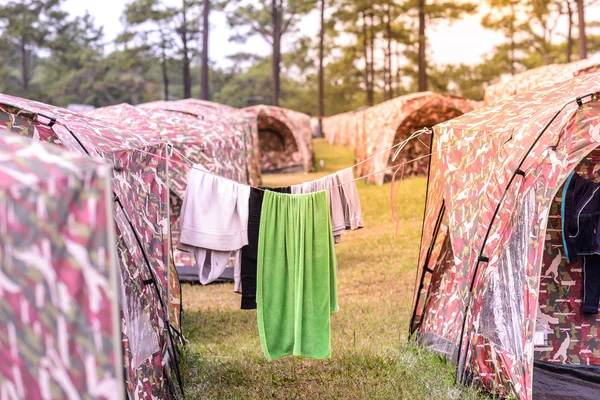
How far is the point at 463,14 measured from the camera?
91.1 feet

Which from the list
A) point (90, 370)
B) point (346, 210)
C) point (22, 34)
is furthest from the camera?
point (22, 34)

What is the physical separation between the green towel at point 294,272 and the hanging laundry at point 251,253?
119 millimetres

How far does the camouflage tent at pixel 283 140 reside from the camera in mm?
21844

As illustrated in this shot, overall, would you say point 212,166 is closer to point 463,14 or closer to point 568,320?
point 568,320

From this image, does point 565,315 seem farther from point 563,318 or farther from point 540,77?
point 540,77

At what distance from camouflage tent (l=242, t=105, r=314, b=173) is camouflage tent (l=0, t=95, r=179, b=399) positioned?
1647 cm

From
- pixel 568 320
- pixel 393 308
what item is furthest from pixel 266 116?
pixel 568 320

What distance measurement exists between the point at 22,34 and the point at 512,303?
121ft

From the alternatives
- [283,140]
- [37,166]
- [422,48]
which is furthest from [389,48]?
[37,166]

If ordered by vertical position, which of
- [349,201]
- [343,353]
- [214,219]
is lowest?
[343,353]

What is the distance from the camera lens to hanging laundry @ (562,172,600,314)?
567 cm

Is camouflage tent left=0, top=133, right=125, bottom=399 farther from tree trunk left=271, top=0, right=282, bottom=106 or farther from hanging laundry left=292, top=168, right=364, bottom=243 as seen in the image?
tree trunk left=271, top=0, right=282, bottom=106

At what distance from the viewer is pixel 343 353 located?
595cm

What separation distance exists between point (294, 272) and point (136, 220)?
1.03 metres
